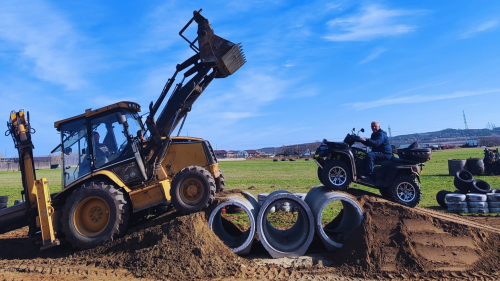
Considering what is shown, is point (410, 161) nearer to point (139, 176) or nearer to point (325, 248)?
point (325, 248)

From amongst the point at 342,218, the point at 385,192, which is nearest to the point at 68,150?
the point at 342,218

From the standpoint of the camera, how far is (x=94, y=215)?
345 inches

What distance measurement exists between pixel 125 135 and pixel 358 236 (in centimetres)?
616

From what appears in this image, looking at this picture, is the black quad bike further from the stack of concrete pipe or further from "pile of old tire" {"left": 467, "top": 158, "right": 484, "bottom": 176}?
"pile of old tire" {"left": 467, "top": 158, "right": 484, "bottom": 176}

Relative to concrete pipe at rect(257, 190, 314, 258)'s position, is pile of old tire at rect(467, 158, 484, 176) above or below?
below

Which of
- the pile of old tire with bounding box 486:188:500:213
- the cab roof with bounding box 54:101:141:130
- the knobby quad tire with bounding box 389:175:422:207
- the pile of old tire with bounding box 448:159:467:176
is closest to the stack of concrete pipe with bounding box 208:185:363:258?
the knobby quad tire with bounding box 389:175:422:207

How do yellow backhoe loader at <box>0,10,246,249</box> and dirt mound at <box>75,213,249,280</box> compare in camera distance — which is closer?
dirt mound at <box>75,213,249,280</box>

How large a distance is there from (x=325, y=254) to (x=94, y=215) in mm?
5645

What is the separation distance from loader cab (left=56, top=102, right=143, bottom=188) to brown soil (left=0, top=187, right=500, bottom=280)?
1727 millimetres

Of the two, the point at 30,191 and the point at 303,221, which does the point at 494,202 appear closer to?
the point at 303,221

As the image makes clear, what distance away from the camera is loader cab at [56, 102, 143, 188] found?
908 centimetres

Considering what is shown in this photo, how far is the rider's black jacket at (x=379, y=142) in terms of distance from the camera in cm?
970

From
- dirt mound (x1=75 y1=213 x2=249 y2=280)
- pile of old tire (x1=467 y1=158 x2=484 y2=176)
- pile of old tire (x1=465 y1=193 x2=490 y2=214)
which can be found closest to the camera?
dirt mound (x1=75 y1=213 x2=249 y2=280)

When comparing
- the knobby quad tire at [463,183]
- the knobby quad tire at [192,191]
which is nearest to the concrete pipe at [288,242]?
the knobby quad tire at [192,191]
